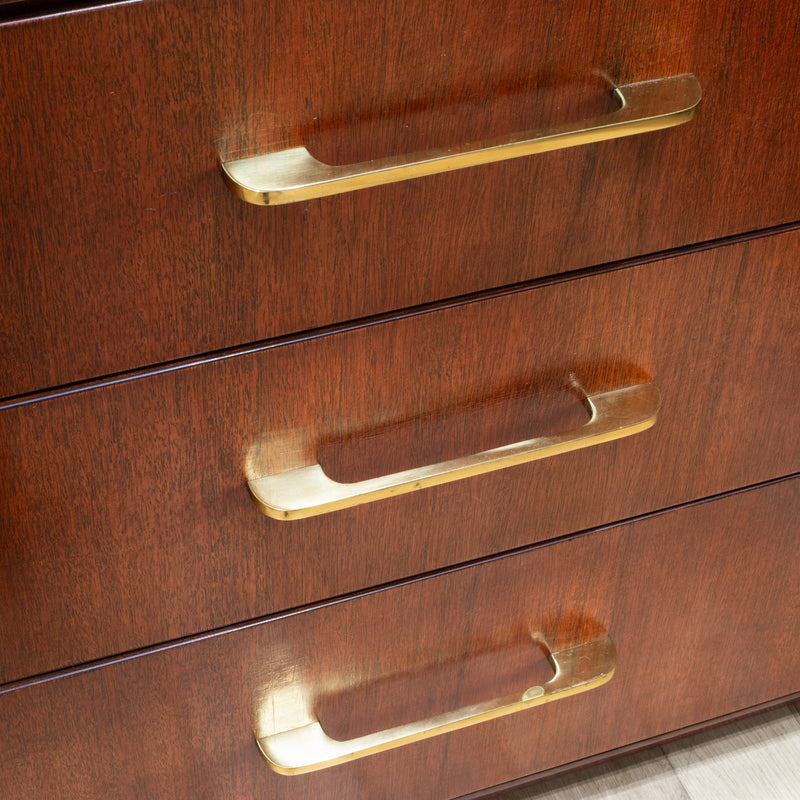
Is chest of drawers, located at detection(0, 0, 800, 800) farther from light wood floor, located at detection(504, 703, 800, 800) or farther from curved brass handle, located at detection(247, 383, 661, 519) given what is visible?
light wood floor, located at detection(504, 703, 800, 800)

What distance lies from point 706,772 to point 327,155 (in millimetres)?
653

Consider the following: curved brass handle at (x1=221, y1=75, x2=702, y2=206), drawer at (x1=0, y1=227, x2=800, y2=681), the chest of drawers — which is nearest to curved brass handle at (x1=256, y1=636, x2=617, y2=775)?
the chest of drawers

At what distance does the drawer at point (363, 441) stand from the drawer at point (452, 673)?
0.03 meters

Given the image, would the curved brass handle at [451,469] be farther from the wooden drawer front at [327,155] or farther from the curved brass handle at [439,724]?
the curved brass handle at [439,724]

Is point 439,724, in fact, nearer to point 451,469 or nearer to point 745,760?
point 451,469

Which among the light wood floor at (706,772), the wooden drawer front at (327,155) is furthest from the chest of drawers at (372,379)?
the light wood floor at (706,772)

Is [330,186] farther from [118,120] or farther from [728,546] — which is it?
[728,546]

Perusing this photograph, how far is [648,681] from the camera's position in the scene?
0.75 meters

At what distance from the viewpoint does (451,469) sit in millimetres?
527

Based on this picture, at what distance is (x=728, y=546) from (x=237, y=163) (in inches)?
16.8

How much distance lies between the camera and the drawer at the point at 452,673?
1.93 feet

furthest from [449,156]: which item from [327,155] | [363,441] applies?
[363,441]

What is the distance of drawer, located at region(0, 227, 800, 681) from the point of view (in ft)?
1.58

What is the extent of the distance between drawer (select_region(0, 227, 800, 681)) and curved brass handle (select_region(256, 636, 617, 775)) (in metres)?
0.10
